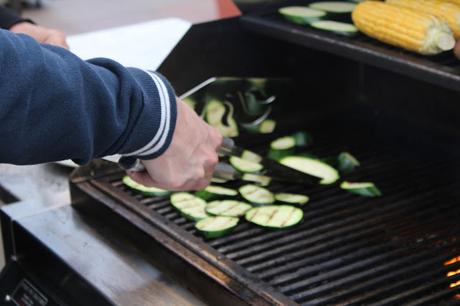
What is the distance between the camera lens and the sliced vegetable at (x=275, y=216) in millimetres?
1960

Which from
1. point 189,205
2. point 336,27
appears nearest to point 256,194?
point 189,205

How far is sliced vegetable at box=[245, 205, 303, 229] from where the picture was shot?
6.43 ft

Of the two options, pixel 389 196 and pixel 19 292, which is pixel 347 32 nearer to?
pixel 389 196

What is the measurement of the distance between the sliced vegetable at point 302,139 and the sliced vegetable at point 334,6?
399 mm

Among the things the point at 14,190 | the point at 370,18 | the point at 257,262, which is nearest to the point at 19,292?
the point at 14,190

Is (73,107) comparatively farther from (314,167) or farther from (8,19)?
(8,19)

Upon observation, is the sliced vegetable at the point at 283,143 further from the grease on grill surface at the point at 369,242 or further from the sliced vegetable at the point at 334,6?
the sliced vegetable at the point at 334,6

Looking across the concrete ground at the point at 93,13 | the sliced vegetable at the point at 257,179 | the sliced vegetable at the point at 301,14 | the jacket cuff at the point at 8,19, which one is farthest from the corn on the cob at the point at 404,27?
the concrete ground at the point at 93,13

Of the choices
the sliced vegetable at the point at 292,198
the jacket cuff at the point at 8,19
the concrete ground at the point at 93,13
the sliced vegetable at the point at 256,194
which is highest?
the jacket cuff at the point at 8,19

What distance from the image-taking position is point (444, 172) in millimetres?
2225

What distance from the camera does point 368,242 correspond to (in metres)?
1.87

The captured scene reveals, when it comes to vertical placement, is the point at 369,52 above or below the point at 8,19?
above

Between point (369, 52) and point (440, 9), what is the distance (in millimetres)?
205

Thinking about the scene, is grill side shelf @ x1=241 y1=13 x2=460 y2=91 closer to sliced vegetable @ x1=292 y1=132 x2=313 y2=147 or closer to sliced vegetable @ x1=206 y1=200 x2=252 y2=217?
sliced vegetable @ x1=292 y1=132 x2=313 y2=147
